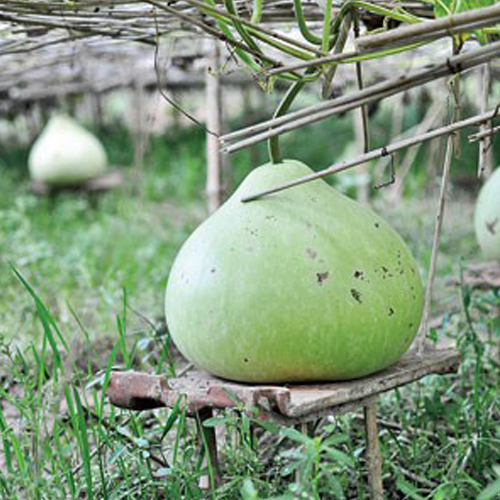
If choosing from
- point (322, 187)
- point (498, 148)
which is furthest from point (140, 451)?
point (498, 148)

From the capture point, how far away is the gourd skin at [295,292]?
150 cm

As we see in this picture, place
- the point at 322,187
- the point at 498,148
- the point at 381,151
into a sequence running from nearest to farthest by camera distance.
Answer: the point at 381,151, the point at 322,187, the point at 498,148

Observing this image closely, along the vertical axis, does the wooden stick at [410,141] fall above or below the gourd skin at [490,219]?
above

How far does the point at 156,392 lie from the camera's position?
155cm

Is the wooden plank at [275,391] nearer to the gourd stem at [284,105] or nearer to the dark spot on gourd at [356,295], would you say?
the dark spot on gourd at [356,295]

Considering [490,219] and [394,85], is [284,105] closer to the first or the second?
[394,85]

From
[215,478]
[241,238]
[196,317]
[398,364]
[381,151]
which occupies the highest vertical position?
[381,151]

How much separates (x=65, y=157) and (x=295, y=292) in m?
5.58

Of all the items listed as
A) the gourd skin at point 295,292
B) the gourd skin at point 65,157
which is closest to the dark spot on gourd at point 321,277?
the gourd skin at point 295,292

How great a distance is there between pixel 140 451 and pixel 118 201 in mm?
4945

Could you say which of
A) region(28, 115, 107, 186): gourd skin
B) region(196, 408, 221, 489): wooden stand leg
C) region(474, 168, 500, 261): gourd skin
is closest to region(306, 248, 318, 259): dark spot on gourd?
region(196, 408, 221, 489): wooden stand leg

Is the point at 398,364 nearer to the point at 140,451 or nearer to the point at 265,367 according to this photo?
the point at 265,367

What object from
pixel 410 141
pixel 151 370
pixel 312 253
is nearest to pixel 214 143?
pixel 151 370

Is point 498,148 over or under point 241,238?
under
